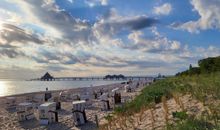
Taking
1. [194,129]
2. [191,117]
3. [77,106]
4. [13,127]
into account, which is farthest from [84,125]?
[194,129]

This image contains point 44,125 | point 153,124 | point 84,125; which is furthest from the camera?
point 44,125

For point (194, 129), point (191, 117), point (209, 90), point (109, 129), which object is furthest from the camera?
point (209, 90)

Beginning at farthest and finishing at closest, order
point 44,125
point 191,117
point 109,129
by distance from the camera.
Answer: point 44,125 → point 109,129 → point 191,117

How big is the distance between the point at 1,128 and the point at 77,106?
388 centimetres

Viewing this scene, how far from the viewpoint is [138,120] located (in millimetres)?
11391

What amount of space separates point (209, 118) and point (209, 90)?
3.54 metres

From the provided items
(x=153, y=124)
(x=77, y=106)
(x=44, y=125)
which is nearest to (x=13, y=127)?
(x=44, y=125)

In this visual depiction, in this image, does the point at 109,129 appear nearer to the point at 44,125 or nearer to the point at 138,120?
the point at 138,120

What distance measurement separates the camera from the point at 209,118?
340 inches

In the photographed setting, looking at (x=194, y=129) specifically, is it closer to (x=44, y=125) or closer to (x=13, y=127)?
(x=44, y=125)

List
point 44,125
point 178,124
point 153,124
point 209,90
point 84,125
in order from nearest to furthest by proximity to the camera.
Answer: point 178,124 < point 153,124 < point 209,90 < point 84,125 < point 44,125

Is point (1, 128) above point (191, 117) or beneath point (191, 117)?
beneath

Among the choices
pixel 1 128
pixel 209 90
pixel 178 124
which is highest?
pixel 209 90

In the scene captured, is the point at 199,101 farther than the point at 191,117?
Yes
